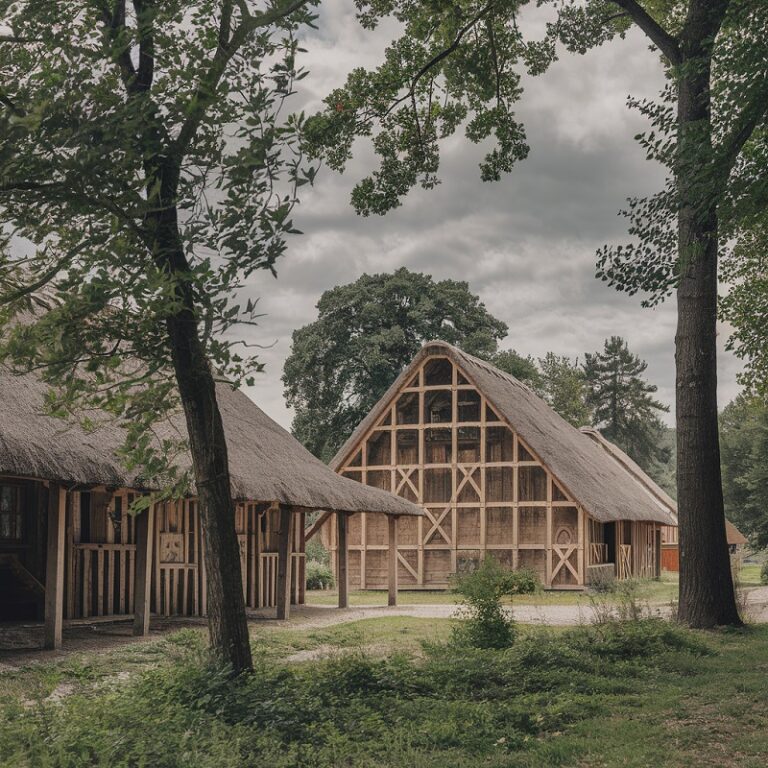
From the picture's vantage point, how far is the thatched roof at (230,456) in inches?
488

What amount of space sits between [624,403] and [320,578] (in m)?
52.0

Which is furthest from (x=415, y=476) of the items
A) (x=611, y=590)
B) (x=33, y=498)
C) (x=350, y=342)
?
(x=33, y=498)

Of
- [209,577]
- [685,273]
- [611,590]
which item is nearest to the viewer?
[209,577]

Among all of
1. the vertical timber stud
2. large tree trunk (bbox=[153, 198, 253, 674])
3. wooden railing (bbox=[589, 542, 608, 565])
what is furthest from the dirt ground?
wooden railing (bbox=[589, 542, 608, 565])

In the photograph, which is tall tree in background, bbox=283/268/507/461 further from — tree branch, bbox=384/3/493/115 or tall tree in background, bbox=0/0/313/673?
tall tree in background, bbox=0/0/313/673

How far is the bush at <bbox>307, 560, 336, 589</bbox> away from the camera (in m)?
32.8

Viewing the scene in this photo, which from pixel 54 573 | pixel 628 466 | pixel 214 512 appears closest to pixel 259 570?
pixel 54 573

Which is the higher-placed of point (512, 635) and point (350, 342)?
point (350, 342)

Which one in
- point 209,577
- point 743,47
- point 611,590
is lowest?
point 611,590

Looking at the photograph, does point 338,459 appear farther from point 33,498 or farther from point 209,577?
point 209,577

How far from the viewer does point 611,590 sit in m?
25.1

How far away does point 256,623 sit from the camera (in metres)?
17.8

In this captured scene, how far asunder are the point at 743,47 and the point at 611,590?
16.8 meters

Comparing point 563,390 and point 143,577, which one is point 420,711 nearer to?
point 143,577
